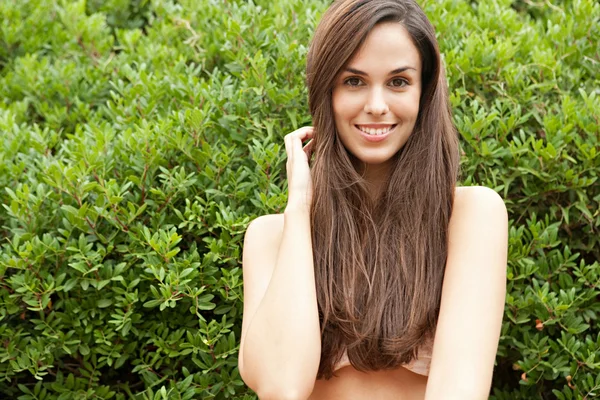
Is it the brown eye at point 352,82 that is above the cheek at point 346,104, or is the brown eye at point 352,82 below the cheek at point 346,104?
above

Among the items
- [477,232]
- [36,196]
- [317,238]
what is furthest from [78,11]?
[477,232]

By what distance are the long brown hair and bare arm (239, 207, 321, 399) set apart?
0.14 metres

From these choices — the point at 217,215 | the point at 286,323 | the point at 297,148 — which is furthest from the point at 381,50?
the point at 217,215

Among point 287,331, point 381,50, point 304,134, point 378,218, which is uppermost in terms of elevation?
point 381,50

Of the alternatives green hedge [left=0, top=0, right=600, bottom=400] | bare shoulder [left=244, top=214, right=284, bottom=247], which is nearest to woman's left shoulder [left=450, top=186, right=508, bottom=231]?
bare shoulder [left=244, top=214, right=284, bottom=247]

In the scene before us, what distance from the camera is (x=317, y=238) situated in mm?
3188

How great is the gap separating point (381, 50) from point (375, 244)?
0.65 meters

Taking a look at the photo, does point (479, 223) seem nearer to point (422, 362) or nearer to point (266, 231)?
point (422, 362)

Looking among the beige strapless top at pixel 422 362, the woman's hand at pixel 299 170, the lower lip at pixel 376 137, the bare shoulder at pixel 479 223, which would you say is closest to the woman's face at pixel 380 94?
the lower lip at pixel 376 137

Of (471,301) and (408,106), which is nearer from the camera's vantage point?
(471,301)

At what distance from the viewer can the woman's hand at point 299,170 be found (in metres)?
3.16

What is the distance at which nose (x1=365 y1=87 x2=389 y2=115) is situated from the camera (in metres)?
2.99

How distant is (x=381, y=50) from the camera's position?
9.84 feet

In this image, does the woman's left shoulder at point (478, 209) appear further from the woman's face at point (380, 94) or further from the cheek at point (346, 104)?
the cheek at point (346, 104)
